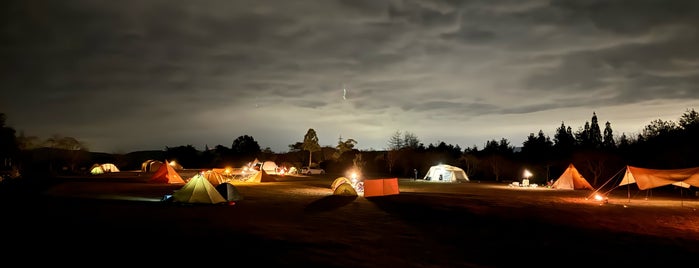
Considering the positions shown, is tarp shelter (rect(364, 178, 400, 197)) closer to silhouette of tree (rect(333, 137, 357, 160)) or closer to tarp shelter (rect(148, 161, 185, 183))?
tarp shelter (rect(148, 161, 185, 183))

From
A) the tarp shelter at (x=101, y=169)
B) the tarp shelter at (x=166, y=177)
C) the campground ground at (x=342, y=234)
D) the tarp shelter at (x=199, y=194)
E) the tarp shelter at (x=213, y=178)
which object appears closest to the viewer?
the campground ground at (x=342, y=234)

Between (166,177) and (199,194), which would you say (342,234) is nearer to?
(199,194)

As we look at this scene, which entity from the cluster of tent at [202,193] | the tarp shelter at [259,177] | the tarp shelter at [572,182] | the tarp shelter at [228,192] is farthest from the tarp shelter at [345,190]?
the tarp shelter at [572,182]

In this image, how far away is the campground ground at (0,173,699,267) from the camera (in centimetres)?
862

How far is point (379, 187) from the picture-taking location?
2422 cm

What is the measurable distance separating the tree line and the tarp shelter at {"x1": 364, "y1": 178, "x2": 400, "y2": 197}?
21.7 m

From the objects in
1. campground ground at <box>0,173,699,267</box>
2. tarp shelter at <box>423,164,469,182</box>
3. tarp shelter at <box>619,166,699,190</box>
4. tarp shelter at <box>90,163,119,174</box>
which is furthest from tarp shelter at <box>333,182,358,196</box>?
tarp shelter at <box>90,163,119,174</box>

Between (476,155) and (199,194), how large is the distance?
47.3 metres

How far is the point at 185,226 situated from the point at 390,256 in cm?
642

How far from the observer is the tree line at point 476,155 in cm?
3809

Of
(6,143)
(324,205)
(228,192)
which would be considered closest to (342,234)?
(324,205)

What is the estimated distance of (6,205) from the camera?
17.2 m

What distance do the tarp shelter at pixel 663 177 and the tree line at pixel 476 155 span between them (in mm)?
14516

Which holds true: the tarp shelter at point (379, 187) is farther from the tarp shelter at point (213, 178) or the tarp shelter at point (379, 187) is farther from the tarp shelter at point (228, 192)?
the tarp shelter at point (213, 178)
